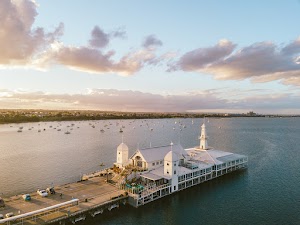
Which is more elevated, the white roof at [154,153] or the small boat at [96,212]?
the white roof at [154,153]

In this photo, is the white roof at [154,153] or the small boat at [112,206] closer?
the small boat at [112,206]

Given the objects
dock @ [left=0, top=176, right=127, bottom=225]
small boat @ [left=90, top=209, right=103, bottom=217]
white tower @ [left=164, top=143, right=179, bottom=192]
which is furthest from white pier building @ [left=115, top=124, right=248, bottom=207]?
small boat @ [left=90, top=209, right=103, bottom=217]

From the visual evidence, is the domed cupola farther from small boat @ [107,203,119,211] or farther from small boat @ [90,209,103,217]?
small boat @ [90,209,103,217]

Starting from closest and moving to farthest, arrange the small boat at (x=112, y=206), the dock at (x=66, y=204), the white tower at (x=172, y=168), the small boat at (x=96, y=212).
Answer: the dock at (x=66, y=204), the small boat at (x=96, y=212), the small boat at (x=112, y=206), the white tower at (x=172, y=168)

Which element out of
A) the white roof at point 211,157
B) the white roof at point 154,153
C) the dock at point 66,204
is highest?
the white roof at point 154,153

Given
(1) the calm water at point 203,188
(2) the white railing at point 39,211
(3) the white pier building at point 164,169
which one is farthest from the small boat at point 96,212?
(3) the white pier building at point 164,169

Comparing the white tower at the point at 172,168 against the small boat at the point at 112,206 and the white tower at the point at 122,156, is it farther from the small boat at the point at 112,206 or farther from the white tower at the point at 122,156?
the small boat at the point at 112,206

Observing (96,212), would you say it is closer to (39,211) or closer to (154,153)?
(39,211)

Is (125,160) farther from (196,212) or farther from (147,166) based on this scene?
(196,212)

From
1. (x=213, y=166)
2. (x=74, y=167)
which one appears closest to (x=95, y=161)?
(x=74, y=167)
